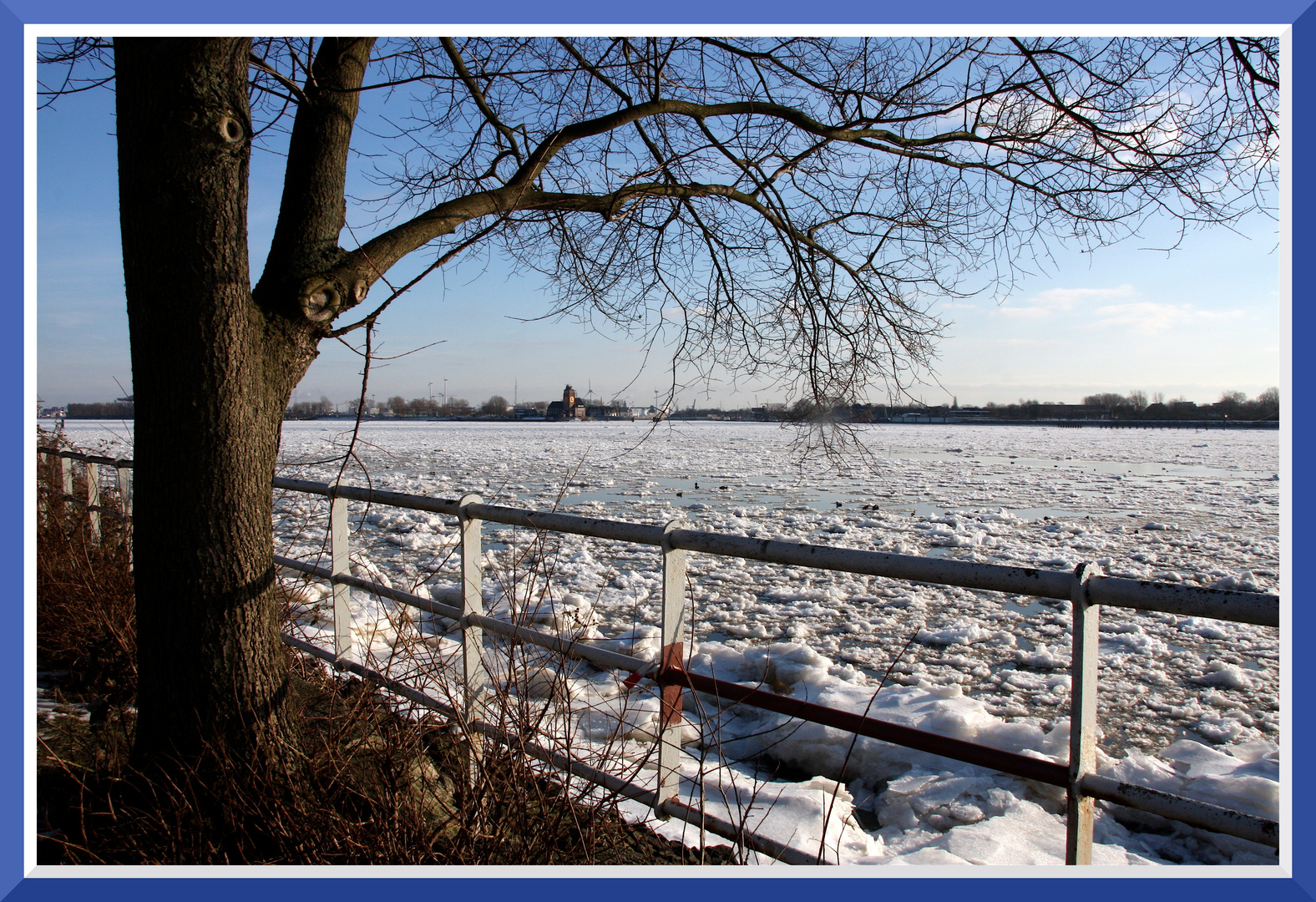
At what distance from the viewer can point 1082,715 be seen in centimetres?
172

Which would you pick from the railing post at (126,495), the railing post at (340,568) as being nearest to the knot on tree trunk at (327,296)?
the railing post at (340,568)

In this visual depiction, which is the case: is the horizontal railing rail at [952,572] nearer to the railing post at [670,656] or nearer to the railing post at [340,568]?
the railing post at [670,656]

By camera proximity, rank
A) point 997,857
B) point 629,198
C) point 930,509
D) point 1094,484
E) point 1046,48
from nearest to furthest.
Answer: point 997,857 < point 1046,48 < point 629,198 < point 930,509 < point 1094,484

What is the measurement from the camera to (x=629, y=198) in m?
4.56

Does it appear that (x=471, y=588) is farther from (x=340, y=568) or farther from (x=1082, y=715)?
(x=1082, y=715)

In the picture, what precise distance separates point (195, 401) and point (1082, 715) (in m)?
2.64

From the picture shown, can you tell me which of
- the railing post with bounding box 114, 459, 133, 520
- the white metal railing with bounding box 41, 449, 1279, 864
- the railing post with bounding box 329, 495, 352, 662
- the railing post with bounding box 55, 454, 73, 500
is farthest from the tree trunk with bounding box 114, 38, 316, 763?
the railing post with bounding box 55, 454, 73, 500

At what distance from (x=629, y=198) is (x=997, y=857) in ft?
12.2

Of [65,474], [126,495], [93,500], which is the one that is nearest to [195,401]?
[126,495]

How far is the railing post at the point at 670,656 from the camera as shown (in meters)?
2.44

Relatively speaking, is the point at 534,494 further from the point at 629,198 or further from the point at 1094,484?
the point at 1094,484

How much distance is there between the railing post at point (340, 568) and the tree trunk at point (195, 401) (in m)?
1.22

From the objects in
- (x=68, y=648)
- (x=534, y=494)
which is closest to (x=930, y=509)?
(x=534, y=494)

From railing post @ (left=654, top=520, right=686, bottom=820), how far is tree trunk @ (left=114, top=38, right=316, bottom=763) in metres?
1.28
